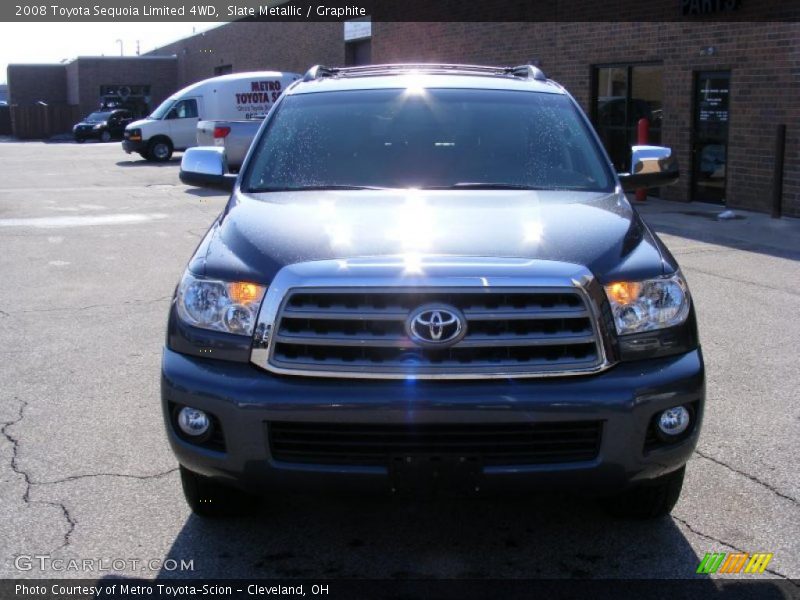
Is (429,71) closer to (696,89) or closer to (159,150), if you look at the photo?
(696,89)

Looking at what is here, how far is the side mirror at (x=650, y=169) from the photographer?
5387 mm

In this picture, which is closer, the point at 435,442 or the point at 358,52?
the point at 435,442

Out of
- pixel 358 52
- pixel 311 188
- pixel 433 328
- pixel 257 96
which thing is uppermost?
pixel 358 52

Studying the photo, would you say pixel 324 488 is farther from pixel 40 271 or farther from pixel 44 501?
pixel 40 271

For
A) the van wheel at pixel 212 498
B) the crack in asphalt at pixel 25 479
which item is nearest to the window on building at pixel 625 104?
the crack in asphalt at pixel 25 479

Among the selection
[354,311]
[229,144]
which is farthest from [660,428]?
[229,144]

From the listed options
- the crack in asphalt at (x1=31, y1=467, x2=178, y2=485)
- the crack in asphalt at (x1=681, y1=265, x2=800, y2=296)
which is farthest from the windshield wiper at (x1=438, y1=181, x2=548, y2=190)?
the crack in asphalt at (x1=681, y1=265, x2=800, y2=296)

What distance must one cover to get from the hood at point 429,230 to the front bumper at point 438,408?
38 cm

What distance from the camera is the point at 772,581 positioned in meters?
3.56

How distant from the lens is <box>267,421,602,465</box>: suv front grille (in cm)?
332

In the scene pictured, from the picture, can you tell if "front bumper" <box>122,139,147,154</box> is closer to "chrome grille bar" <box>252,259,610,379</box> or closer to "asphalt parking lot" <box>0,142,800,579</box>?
"asphalt parking lot" <box>0,142,800,579</box>

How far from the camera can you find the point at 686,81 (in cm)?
1577

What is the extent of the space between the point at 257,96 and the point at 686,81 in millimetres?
17060

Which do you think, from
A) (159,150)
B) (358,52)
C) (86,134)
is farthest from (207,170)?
(86,134)
